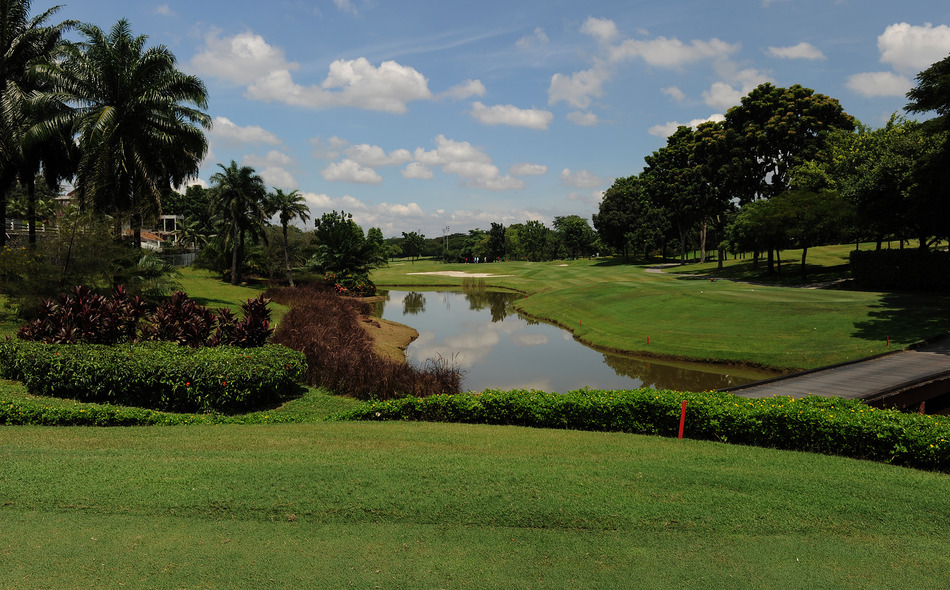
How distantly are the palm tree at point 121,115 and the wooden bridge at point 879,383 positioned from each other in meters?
29.5

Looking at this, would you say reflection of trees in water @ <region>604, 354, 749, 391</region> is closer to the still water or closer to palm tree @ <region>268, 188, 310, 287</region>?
the still water

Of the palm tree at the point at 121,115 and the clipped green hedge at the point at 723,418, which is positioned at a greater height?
the palm tree at the point at 121,115

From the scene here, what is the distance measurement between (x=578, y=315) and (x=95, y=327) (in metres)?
30.1

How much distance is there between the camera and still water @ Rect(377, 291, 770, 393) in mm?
21953

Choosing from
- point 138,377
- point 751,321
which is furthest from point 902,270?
point 138,377

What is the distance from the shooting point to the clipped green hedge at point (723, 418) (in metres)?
8.95

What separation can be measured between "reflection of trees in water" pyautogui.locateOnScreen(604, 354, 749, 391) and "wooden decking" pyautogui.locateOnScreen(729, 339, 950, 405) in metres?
4.45

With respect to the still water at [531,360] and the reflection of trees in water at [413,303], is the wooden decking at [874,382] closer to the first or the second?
the still water at [531,360]

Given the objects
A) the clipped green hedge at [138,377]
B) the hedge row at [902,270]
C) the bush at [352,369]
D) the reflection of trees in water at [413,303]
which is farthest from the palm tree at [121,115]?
the hedge row at [902,270]

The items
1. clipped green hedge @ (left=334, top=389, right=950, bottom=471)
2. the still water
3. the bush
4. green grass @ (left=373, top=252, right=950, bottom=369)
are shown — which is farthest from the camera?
green grass @ (left=373, top=252, right=950, bottom=369)

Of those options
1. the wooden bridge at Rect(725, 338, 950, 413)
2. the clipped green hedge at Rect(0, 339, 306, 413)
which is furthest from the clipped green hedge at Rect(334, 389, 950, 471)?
the wooden bridge at Rect(725, 338, 950, 413)

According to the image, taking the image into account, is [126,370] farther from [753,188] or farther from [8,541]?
[753,188]

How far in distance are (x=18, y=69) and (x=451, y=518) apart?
36223 mm

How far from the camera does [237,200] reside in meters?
47.8
